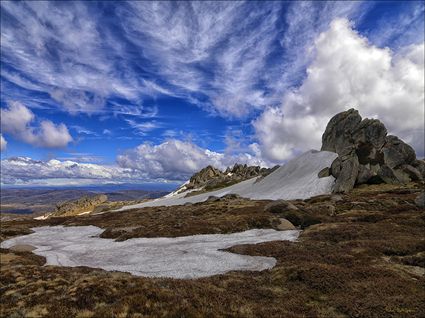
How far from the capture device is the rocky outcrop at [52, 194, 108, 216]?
136 m

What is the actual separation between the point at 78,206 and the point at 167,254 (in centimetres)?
11897

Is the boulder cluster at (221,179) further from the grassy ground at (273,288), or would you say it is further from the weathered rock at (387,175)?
the grassy ground at (273,288)

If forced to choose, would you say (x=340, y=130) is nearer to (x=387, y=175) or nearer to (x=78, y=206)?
(x=387, y=175)

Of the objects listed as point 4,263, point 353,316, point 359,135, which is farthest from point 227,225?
point 359,135

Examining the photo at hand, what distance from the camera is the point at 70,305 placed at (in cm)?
1551

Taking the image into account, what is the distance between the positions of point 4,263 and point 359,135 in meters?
106

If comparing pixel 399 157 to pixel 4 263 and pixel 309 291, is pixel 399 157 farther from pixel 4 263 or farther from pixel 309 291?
pixel 4 263

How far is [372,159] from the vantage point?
319 feet

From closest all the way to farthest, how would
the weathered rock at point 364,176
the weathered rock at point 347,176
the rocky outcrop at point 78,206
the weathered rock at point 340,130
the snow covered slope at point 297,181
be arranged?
1. the weathered rock at point 347,176
2. the weathered rock at point 364,176
3. the snow covered slope at point 297,181
4. the weathered rock at point 340,130
5. the rocky outcrop at point 78,206

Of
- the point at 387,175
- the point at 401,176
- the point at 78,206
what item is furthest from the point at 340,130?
the point at 78,206

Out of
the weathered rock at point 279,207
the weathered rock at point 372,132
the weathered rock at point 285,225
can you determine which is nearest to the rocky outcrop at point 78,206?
the weathered rock at point 279,207

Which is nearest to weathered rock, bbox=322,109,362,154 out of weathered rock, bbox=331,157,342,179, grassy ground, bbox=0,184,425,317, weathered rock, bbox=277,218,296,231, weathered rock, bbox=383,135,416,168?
weathered rock, bbox=383,135,416,168

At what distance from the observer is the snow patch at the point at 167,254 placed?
2794 centimetres

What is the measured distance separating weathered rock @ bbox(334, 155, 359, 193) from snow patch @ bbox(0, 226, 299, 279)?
4875 cm
